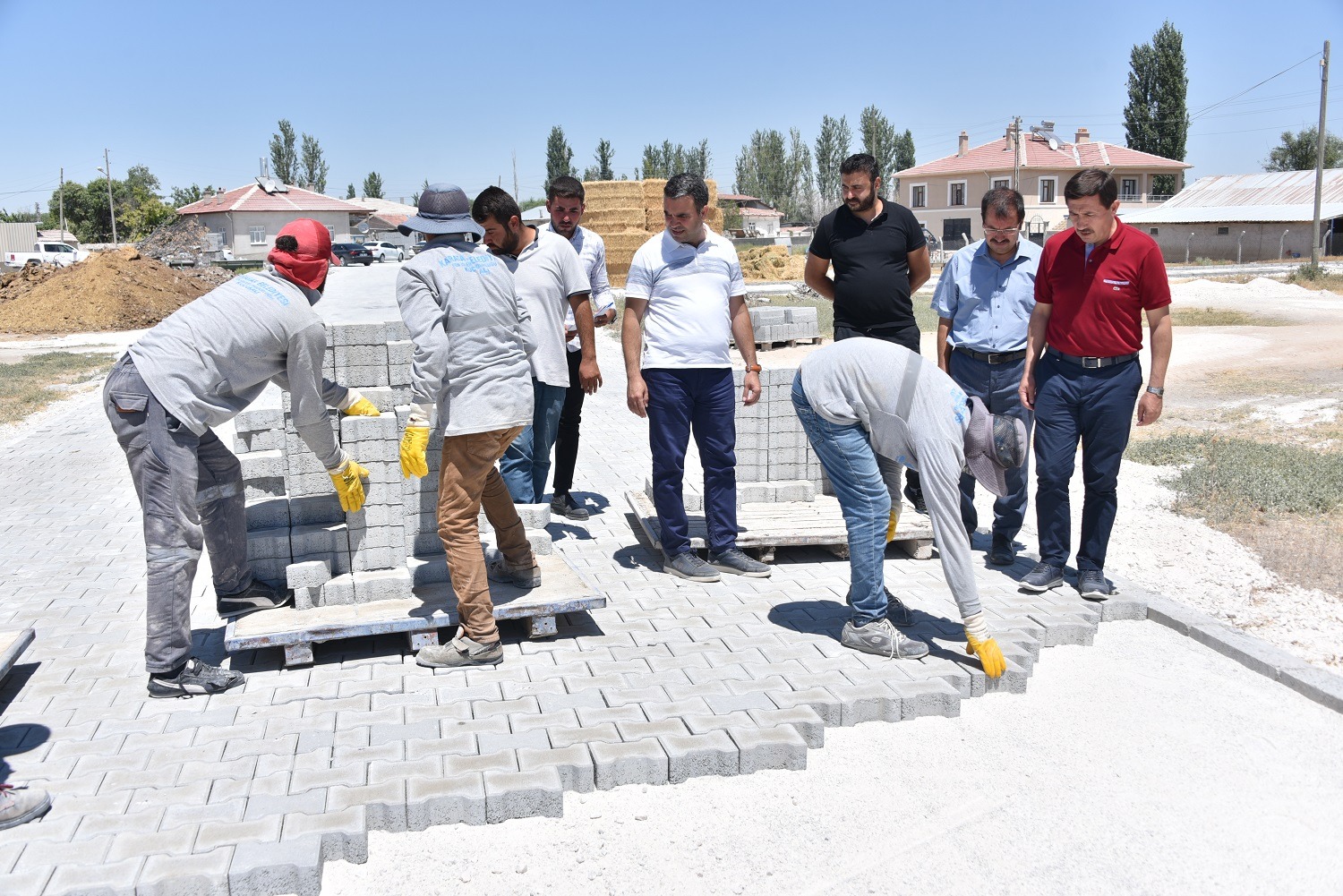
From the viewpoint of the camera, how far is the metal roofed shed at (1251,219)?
4444 cm

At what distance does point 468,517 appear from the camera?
4188mm

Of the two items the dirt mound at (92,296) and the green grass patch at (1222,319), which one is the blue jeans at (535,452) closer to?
the green grass patch at (1222,319)

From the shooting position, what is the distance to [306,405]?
13.5ft

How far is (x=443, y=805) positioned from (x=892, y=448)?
2.19 meters

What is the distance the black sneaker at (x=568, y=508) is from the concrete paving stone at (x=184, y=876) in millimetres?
3901

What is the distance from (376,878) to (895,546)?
3707mm

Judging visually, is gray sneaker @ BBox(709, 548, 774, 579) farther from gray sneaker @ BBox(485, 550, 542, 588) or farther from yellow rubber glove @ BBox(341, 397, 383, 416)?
yellow rubber glove @ BBox(341, 397, 383, 416)

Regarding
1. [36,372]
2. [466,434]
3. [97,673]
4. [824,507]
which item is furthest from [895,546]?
[36,372]

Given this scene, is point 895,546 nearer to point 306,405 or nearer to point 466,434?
point 466,434

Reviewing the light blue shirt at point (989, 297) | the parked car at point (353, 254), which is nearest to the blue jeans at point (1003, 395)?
the light blue shirt at point (989, 297)

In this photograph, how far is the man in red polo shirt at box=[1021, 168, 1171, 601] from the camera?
16.1 ft

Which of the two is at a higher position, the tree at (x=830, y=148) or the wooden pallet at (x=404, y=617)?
the tree at (x=830, y=148)

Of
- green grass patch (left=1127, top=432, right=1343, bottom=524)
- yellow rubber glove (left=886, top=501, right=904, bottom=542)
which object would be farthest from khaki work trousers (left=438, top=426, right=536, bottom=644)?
green grass patch (left=1127, top=432, right=1343, bottom=524)

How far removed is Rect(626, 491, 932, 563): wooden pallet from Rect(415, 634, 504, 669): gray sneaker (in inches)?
62.9
